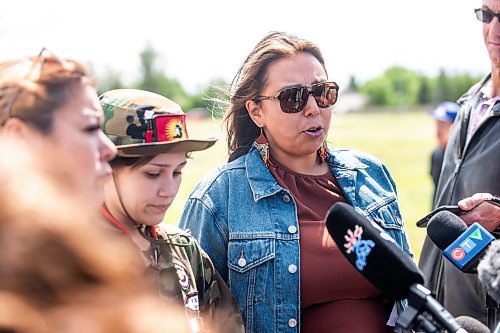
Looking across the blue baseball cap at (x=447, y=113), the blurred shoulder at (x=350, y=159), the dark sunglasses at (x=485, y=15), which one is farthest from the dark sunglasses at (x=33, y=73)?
the blue baseball cap at (x=447, y=113)

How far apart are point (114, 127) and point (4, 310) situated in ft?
5.69

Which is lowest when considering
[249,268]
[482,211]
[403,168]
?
[403,168]

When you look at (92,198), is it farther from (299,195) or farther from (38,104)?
(299,195)

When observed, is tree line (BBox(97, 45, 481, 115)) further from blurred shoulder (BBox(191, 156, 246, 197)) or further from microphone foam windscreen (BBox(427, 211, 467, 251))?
microphone foam windscreen (BBox(427, 211, 467, 251))

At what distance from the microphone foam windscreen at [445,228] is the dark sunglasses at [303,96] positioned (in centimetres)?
96

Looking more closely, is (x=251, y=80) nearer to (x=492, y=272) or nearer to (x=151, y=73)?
(x=492, y=272)

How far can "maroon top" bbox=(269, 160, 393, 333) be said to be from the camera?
11.7 ft

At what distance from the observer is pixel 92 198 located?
211 cm

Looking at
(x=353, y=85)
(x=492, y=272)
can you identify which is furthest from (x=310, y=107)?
(x=353, y=85)

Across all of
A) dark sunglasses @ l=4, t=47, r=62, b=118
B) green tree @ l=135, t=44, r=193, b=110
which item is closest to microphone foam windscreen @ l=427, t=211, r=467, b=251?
dark sunglasses @ l=4, t=47, r=62, b=118

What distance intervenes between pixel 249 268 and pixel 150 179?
84cm

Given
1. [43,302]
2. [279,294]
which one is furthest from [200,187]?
[43,302]

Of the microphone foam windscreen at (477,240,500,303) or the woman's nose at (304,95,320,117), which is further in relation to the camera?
the woman's nose at (304,95,320,117)

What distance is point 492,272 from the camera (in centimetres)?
255
